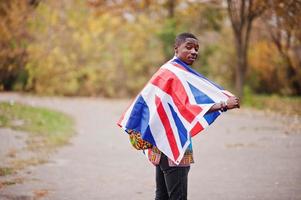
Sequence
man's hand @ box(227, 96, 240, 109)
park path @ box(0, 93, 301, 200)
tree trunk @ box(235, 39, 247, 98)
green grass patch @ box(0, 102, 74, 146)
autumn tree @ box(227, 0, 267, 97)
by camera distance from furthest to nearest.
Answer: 1. tree trunk @ box(235, 39, 247, 98)
2. autumn tree @ box(227, 0, 267, 97)
3. green grass patch @ box(0, 102, 74, 146)
4. park path @ box(0, 93, 301, 200)
5. man's hand @ box(227, 96, 240, 109)

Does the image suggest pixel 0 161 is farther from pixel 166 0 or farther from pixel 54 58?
pixel 166 0

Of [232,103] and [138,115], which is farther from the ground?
[232,103]

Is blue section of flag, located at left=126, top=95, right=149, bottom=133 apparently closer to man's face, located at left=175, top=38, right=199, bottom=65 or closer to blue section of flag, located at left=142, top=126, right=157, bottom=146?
blue section of flag, located at left=142, top=126, right=157, bottom=146

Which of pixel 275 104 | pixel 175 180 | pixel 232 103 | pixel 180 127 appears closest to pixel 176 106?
pixel 180 127

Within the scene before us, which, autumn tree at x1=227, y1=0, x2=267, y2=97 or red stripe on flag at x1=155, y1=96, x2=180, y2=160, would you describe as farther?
autumn tree at x1=227, y1=0, x2=267, y2=97

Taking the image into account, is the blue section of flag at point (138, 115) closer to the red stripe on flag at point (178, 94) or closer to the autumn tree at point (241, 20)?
the red stripe on flag at point (178, 94)

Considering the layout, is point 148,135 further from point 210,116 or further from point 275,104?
point 275,104

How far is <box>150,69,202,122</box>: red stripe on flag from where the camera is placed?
4602 mm

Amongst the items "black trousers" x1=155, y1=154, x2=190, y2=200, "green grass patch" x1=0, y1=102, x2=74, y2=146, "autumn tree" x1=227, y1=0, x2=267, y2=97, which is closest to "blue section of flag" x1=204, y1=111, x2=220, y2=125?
"black trousers" x1=155, y1=154, x2=190, y2=200

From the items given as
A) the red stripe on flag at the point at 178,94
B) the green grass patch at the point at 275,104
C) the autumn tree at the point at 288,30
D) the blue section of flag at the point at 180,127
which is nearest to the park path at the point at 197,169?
the blue section of flag at the point at 180,127

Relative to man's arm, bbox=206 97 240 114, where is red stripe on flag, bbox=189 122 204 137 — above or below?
below

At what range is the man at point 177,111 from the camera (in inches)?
182

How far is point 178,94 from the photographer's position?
4605 mm

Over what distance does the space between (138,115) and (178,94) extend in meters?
0.40
